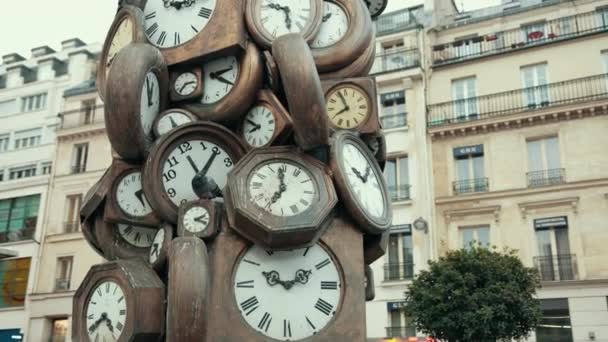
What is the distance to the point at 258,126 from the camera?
6.97 metres

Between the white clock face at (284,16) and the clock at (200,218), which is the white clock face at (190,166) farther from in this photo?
the white clock face at (284,16)

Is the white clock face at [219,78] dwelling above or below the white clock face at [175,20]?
below

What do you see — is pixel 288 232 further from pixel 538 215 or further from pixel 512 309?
pixel 538 215

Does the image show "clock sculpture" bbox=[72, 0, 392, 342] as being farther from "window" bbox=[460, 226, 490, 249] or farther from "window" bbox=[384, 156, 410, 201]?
"window" bbox=[384, 156, 410, 201]

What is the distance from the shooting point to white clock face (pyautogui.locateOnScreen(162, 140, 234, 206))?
6.82 m

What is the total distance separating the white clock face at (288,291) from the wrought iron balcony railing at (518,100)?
23.0 metres

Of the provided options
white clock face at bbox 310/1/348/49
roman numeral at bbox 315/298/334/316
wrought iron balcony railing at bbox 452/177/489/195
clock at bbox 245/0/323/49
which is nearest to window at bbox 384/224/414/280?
Answer: wrought iron balcony railing at bbox 452/177/489/195

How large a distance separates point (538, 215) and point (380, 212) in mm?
20771

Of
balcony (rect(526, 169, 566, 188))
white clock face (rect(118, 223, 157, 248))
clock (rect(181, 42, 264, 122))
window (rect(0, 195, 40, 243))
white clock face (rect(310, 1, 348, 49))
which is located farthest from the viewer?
window (rect(0, 195, 40, 243))

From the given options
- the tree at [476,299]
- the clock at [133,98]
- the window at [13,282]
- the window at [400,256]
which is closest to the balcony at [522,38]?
the window at [400,256]

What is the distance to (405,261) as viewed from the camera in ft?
90.2

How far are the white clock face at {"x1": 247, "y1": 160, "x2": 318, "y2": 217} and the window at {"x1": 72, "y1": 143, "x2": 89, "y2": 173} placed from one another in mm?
32512

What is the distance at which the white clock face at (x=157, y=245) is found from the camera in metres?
6.69

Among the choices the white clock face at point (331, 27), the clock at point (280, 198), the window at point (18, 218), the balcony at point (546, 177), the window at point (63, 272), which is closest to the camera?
the clock at point (280, 198)
